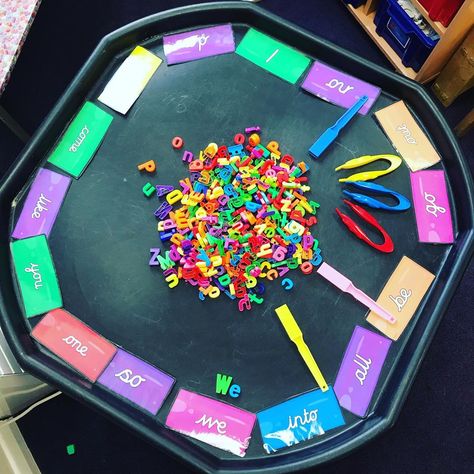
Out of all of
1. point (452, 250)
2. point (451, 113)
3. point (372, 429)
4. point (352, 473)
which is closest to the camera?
point (372, 429)

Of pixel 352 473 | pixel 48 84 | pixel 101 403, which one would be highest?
pixel 48 84

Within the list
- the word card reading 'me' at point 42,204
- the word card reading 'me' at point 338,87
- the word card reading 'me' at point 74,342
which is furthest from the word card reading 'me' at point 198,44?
the word card reading 'me' at point 74,342

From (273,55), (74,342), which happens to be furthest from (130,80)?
(74,342)

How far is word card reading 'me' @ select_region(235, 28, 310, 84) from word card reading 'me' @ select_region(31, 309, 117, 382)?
643mm

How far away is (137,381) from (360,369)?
1.32ft

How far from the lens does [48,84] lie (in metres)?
1.74

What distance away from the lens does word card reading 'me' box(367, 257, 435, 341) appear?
954 mm

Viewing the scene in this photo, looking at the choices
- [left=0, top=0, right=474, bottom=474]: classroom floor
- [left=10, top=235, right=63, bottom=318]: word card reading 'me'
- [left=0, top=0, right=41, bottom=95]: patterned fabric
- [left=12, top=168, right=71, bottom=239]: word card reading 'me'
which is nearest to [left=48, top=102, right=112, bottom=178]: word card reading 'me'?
[left=12, top=168, right=71, bottom=239]: word card reading 'me'

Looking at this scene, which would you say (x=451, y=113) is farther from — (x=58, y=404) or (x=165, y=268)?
(x=58, y=404)

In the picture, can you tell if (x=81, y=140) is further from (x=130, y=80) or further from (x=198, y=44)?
(x=198, y=44)

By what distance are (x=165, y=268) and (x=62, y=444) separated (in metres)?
0.80

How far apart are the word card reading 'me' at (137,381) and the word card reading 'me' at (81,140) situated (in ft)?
1.25

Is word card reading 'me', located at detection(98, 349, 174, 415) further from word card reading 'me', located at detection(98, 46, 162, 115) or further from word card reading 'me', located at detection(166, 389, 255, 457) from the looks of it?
word card reading 'me', located at detection(98, 46, 162, 115)

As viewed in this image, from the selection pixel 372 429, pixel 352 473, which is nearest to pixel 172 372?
pixel 372 429
